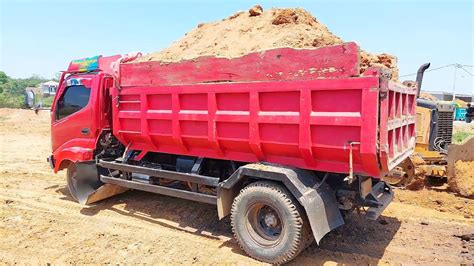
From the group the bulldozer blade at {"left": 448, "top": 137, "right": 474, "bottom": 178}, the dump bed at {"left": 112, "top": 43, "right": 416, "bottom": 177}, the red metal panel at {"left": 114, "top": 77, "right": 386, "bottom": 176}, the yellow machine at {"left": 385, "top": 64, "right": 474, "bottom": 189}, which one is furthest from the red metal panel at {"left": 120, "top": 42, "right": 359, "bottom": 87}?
the bulldozer blade at {"left": 448, "top": 137, "right": 474, "bottom": 178}

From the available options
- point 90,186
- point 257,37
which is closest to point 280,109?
point 257,37

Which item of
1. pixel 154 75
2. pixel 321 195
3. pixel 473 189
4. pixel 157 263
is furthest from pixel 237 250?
pixel 473 189

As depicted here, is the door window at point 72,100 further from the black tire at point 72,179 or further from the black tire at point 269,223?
the black tire at point 269,223

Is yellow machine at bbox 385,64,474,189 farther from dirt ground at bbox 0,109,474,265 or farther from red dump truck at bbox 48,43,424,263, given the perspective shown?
red dump truck at bbox 48,43,424,263

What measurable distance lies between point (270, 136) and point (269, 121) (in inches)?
6.5

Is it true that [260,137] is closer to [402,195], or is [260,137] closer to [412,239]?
[412,239]

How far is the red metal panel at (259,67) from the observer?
11.5ft

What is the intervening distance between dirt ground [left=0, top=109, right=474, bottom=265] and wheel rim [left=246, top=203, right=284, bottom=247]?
27cm

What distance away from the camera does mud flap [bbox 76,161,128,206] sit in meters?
5.82

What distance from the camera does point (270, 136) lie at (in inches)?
156

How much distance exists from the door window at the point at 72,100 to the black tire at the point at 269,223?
3237 mm

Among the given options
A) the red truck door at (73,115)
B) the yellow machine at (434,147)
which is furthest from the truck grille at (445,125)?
the red truck door at (73,115)

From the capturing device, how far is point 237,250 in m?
4.28

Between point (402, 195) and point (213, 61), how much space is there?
421cm
